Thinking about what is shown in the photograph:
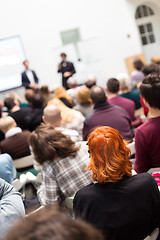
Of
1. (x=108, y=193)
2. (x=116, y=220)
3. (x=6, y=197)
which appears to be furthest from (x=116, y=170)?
(x=6, y=197)

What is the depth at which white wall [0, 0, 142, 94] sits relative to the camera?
8750 millimetres

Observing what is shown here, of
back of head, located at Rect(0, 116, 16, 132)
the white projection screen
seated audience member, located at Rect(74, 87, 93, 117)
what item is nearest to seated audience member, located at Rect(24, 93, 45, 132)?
seated audience member, located at Rect(74, 87, 93, 117)

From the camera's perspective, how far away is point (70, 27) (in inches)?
369

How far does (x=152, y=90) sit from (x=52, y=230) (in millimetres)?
1666

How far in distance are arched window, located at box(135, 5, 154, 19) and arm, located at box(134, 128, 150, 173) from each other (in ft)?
30.2

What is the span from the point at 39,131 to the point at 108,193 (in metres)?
0.89

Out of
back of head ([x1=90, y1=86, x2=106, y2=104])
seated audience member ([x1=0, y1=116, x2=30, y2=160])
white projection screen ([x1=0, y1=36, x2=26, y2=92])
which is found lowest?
seated audience member ([x1=0, y1=116, x2=30, y2=160])

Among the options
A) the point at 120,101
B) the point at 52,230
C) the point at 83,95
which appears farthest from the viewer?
the point at 83,95

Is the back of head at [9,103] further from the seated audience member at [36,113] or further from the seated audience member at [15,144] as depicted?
the seated audience member at [15,144]

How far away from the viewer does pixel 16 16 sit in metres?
8.68

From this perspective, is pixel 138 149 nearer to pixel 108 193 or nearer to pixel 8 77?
pixel 108 193

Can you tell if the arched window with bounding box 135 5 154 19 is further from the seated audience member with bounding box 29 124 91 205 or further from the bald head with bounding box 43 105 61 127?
the seated audience member with bounding box 29 124 91 205

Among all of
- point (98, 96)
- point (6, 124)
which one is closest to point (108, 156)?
point (98, 96)

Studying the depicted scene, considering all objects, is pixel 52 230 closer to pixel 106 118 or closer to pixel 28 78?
pixel 106 118
